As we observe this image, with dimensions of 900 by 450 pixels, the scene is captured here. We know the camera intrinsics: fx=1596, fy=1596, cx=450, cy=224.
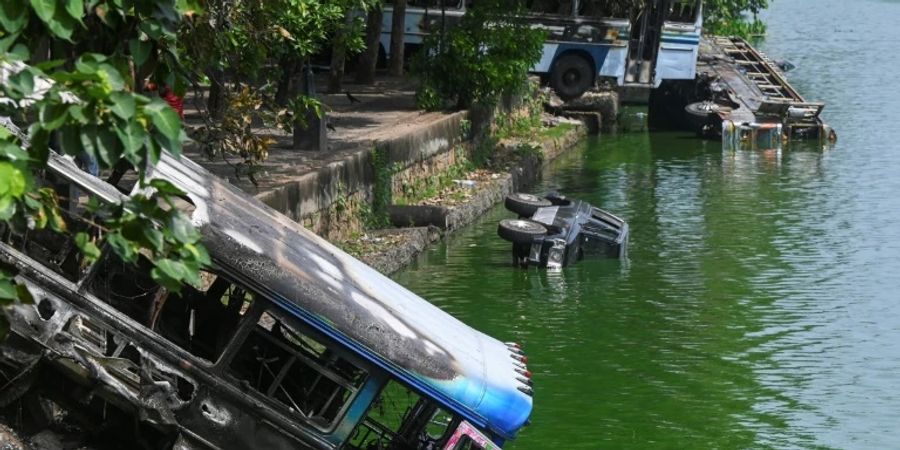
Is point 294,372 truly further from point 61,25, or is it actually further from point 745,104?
point 745,104

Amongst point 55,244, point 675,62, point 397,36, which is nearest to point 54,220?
point 55,244

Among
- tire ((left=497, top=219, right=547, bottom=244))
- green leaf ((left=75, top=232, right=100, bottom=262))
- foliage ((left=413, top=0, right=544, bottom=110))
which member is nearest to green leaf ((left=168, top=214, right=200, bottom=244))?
green leaf ((left=75, top=232, right=100, bottom=262))

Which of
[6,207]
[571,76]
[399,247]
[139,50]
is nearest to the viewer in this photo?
[6,207]

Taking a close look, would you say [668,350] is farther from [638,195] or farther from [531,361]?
[638,195]

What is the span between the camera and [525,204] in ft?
62.2

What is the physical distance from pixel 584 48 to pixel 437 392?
74.8 ft

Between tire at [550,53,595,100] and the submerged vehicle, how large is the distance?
37.7ft

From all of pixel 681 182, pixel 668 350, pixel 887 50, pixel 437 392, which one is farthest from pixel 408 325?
pixel 887 50

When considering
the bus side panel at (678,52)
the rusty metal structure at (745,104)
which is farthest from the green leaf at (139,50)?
the bus side panel at (678,52)

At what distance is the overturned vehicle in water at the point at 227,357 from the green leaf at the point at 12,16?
262 cm

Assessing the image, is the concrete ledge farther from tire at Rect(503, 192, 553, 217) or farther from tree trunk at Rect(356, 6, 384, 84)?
tree trunk at Rect(356, 6, 384, 84)

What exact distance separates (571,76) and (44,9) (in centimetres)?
2637

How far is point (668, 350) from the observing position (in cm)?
1446

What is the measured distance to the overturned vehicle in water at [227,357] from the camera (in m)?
7.61
